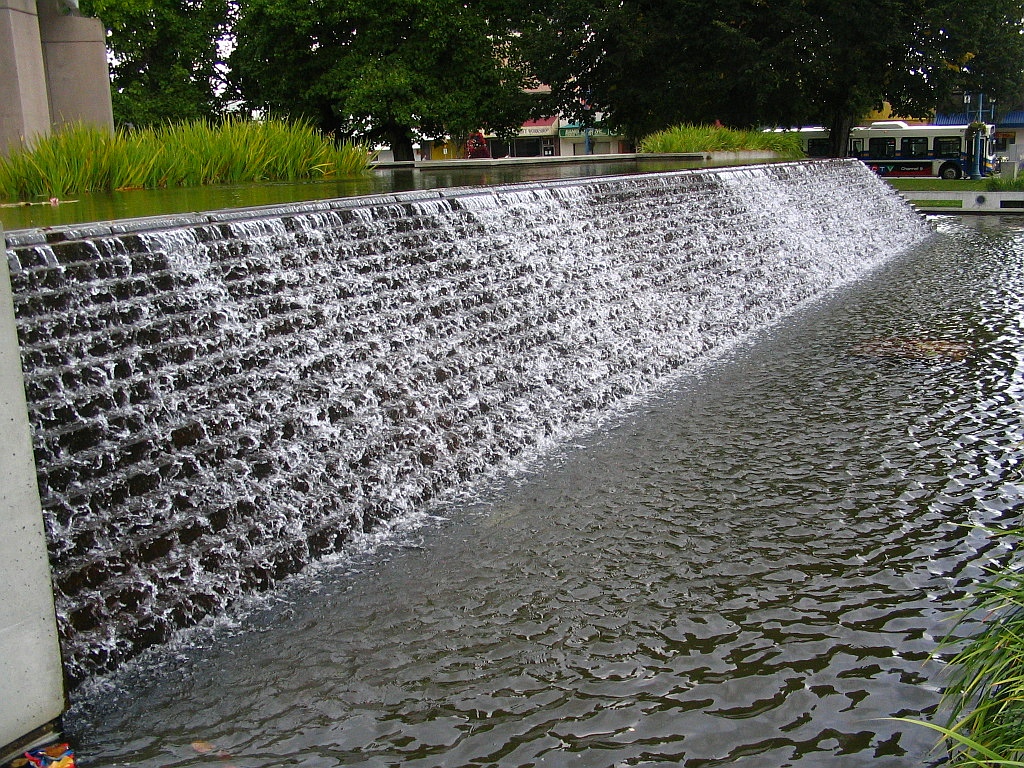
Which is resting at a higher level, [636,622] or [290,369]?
[290,369]

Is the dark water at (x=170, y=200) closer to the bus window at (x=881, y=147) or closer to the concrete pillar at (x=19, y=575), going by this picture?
the concrete pillar at (x=19, y=575)

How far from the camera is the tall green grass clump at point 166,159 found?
30.9 ft

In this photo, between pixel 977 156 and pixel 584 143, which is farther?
pixel 584 143

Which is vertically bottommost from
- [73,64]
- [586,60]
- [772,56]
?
[73,64]

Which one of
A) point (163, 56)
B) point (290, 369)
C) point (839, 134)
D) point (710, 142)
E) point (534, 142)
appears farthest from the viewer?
point (534, 142)

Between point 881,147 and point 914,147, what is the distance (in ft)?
3.74

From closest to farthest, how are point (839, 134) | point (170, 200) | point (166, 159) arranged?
1. point (170, 200)
2. point (166, 159)
3. point (839, 134)

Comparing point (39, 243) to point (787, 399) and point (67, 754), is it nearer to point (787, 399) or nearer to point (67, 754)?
point (67, 754)

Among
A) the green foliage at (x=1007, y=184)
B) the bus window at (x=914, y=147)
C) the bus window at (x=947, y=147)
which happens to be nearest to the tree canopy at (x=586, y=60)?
the green foliage at (x=1007, y=184)

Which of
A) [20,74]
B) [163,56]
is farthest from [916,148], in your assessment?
[20,74]

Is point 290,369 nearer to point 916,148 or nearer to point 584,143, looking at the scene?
point 916,148

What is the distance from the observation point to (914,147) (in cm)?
3656

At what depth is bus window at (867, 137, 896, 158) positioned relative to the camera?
36781 millimetres

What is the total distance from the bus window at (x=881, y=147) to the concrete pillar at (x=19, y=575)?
3750 cm
